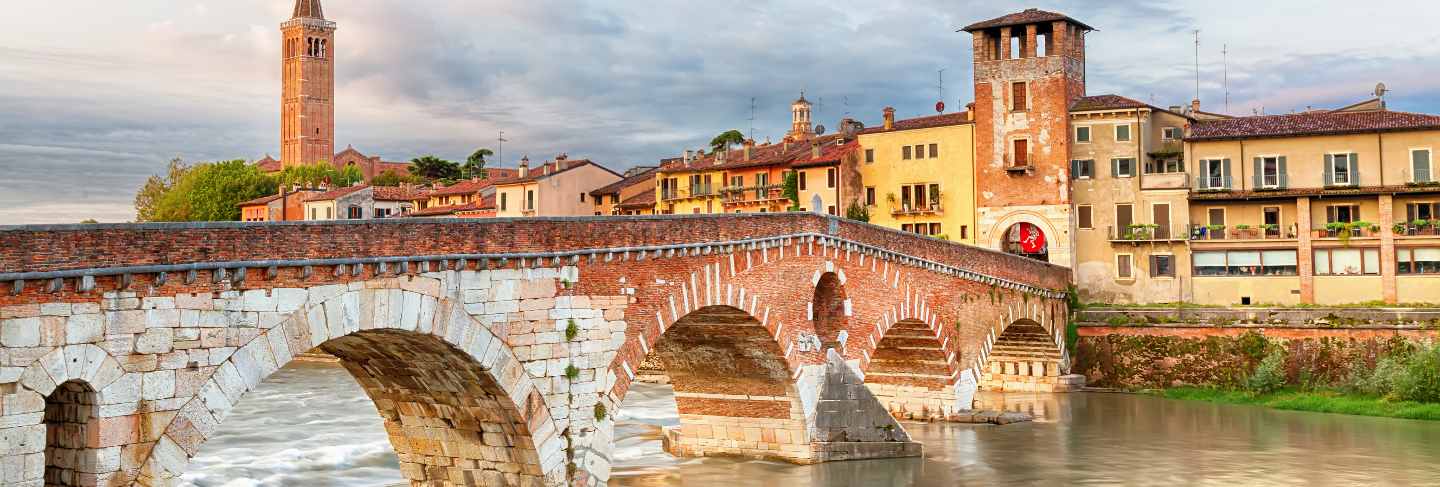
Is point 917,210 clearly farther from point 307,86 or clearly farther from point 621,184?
point 307,86

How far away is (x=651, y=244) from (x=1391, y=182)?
29.7 metres

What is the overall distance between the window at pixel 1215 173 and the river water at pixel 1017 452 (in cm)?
941

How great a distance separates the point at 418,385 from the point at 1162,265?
103 ft

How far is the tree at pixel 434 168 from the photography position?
3856 inches

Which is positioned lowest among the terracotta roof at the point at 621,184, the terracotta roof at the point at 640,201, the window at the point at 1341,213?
the window at the point at 1341,213

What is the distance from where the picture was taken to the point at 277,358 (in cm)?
1504

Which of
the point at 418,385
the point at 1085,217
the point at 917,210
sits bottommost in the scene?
the point at 418,385

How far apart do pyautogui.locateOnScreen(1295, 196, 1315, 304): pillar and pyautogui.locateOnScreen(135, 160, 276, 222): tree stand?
56985 mm

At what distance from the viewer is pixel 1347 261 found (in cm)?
4200

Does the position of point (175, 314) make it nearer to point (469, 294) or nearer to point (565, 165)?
point (469, 294)

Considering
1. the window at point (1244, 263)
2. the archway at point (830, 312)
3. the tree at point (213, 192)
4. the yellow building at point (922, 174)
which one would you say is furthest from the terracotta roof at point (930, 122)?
the tree at point (213, 192)

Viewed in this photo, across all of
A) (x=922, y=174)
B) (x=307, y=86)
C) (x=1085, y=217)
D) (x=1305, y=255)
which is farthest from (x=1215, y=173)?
(x=307, y=86)

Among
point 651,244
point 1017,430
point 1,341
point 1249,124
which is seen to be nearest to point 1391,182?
point 1249,124

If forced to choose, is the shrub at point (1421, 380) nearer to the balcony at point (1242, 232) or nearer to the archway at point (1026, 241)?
the balcony at point (1242, 232)
